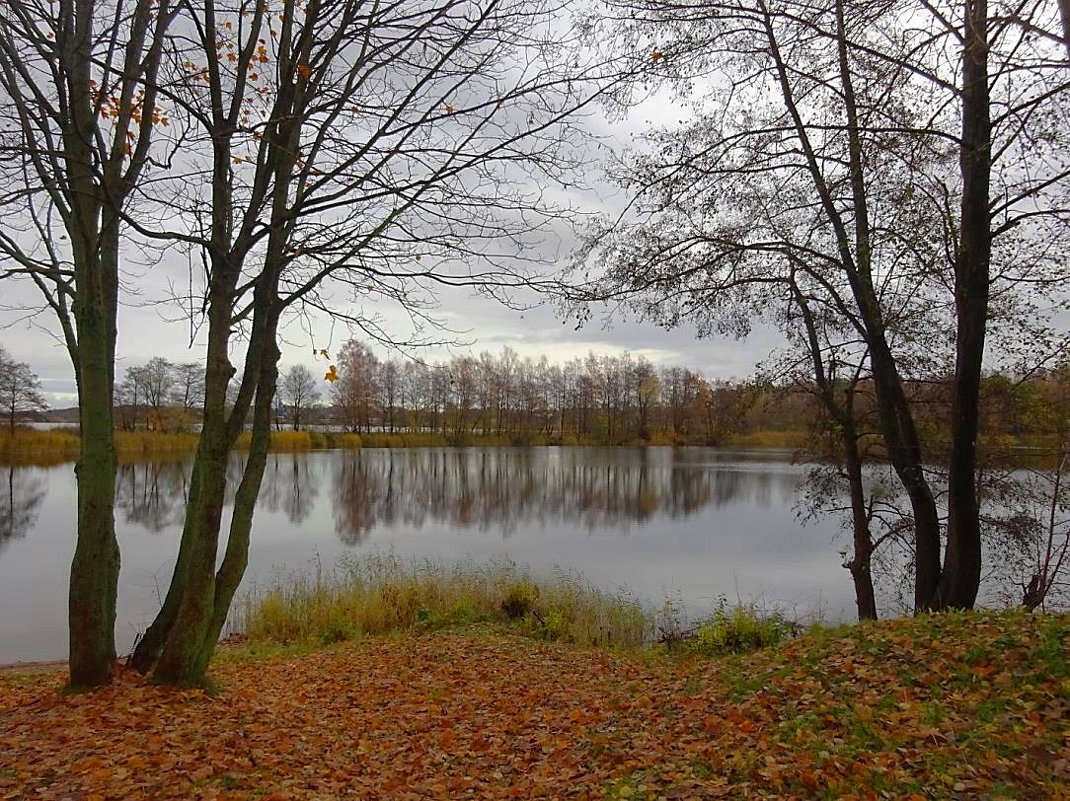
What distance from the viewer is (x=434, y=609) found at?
34.5 feet

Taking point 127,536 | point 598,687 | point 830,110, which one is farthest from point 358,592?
point 127,536

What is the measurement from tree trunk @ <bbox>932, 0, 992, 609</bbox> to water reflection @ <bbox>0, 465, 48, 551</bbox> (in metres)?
20.1

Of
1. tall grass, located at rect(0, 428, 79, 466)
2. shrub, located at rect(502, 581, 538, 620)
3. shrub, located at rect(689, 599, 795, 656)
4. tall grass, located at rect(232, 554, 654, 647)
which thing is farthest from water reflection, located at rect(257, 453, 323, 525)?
shrub, located at rect(689, 599, 795, 656)

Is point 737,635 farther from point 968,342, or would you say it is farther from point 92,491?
point 92,491

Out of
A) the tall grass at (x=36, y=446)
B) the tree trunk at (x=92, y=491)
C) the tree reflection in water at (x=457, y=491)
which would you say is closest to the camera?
the tree trunk at (x=92, y=491)

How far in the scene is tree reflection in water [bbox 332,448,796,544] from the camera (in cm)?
2225

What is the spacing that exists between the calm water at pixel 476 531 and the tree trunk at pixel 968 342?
4.11 meters

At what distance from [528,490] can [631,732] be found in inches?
989

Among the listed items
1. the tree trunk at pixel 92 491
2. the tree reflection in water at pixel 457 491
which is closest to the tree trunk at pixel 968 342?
the tree trunk at pixel 92 491

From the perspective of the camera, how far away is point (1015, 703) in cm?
370

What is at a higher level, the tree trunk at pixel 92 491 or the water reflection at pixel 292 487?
the tree trunk at pixel 92 491

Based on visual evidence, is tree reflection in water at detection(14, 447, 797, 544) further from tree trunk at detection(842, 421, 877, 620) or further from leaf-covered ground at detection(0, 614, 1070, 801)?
leaf-covered ground at detection(0, 614, 1070, 801)

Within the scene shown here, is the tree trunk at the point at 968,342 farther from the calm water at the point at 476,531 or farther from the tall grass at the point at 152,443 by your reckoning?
the tall grass at the point at 152,443

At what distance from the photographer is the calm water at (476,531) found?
1266 centimetres
